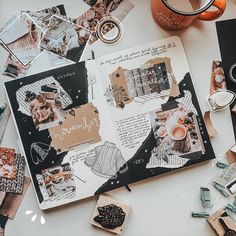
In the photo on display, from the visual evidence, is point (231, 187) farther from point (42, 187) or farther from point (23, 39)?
point (23, 39)

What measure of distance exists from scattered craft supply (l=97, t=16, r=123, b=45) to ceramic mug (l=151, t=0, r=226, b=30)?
2.8 inches

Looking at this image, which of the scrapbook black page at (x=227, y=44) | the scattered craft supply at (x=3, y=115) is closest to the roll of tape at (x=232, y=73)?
the scrapbook black page at (x=227, y=44)

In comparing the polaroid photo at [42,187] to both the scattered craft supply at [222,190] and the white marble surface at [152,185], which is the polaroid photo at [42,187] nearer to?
the white marble surface at [152,185]

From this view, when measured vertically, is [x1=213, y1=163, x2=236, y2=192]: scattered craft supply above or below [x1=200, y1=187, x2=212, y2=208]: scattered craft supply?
above

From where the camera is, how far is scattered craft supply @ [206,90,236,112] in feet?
2.98

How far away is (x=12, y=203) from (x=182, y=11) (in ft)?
1.52

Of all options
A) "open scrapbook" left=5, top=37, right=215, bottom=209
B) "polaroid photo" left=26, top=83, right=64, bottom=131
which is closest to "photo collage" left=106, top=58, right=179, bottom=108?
"open scrapbook" left=5, top=37, right=215, bottom=209

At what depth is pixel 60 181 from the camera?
34.3 inches

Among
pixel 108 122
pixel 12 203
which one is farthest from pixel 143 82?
pixel 12 203

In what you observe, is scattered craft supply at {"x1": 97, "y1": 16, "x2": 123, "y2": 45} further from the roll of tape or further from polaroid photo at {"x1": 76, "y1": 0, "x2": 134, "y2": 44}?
the roll of tape

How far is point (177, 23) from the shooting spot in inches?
35.1

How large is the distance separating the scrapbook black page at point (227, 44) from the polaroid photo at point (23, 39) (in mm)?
348

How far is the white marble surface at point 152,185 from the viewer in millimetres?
873

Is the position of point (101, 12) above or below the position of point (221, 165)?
above
